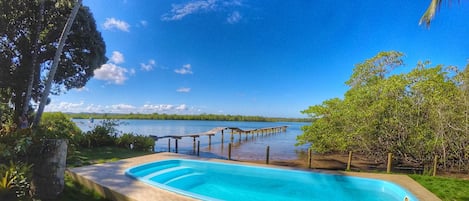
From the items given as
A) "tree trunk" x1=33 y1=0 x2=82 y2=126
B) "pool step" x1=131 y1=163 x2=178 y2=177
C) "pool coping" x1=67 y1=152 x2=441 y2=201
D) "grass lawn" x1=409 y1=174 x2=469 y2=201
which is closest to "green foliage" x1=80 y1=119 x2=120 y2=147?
"tree trunk" x1=33 y1=0 x2=82 y2=126

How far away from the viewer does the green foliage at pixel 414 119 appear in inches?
303

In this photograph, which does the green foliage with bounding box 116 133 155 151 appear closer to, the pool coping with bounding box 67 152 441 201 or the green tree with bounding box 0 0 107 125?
the green tree with bounding box 0 0 107 125

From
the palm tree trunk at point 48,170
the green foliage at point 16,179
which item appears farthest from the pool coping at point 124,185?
the green foliage at point 16,179

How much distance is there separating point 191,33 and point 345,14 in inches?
377

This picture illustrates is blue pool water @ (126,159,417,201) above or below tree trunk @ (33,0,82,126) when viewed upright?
below

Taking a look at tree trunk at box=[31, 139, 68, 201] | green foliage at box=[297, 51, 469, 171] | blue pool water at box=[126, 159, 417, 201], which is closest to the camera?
tree trunk at box=[31, 139, 68, 201]

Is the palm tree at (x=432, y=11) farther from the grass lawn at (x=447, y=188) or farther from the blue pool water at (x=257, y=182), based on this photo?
the blue pool water at (x=257, y=182)

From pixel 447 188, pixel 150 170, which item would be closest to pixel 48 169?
pixel 150 170

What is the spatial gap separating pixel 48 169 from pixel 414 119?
11.1 meters

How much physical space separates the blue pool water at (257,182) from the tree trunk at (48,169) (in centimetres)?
145

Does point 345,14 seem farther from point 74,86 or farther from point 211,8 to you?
point 74,86

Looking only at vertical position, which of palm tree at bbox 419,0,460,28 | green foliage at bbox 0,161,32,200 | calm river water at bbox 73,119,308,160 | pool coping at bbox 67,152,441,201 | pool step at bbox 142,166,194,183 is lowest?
calm river water at bbox 73,119,308,160

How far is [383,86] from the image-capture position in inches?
372

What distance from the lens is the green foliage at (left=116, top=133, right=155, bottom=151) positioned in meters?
10.6
